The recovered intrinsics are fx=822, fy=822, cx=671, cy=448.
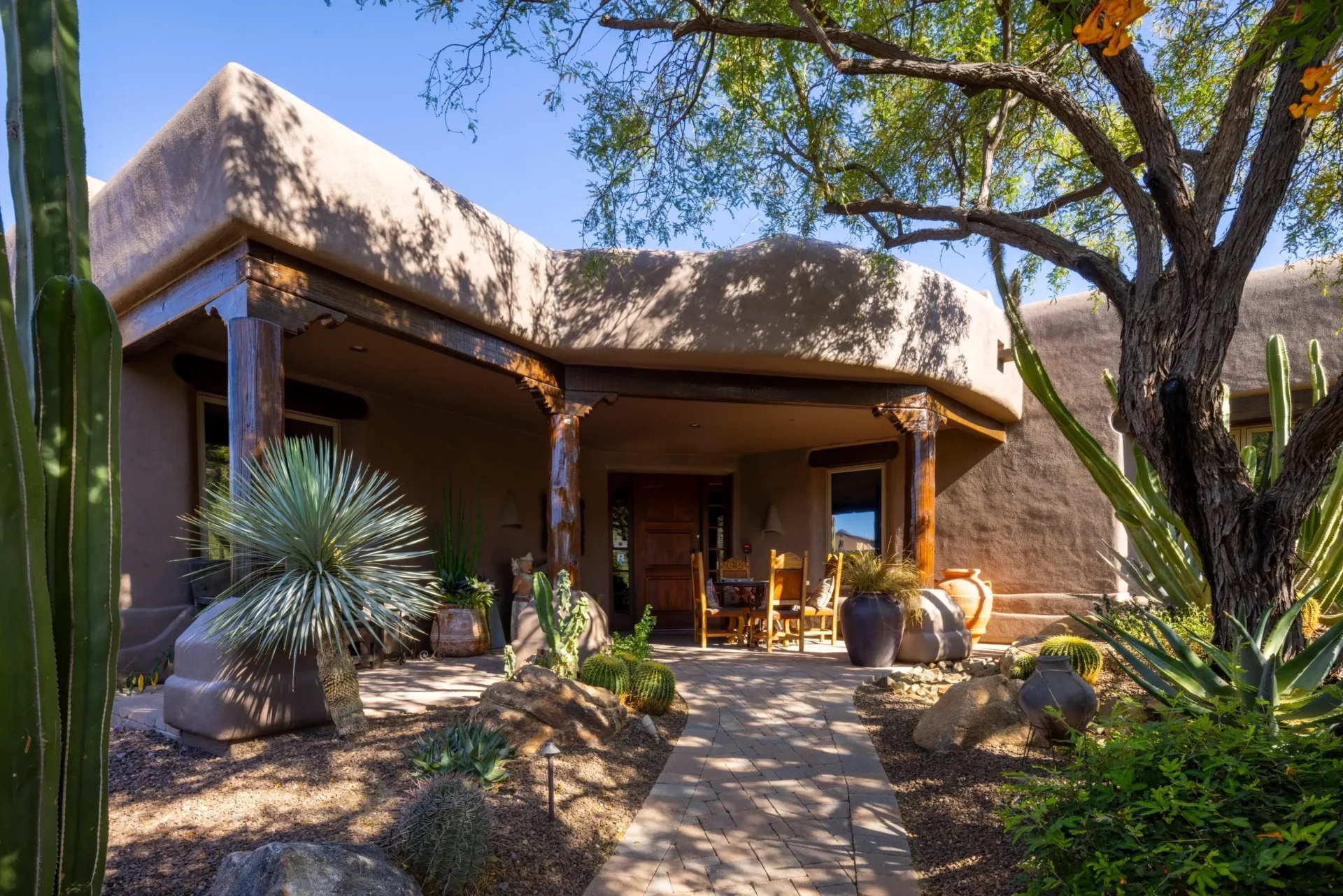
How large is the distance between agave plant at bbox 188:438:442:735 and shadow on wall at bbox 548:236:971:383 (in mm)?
2924

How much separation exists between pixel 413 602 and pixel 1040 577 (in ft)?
24.8

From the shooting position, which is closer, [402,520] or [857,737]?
[402,520]

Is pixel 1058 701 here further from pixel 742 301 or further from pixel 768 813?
pixel 742 301

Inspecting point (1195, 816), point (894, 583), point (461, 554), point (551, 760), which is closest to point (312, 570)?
point (551, 760)

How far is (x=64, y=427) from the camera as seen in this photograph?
1.69 metres

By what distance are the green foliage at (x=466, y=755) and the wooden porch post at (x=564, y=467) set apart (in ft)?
9.41

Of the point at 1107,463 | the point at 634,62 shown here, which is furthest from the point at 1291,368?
the point at 634,62

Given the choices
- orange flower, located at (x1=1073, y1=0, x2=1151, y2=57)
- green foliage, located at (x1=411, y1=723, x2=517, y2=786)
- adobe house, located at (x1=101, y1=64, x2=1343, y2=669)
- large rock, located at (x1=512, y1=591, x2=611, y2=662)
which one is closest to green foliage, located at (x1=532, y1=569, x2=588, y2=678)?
large rock, located at (x1=512, y1=591, x2=611, y2=662)

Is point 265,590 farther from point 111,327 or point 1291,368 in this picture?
point 1291,368

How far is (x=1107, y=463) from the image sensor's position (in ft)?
14.3

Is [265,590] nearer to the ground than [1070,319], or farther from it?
nearer to the ground

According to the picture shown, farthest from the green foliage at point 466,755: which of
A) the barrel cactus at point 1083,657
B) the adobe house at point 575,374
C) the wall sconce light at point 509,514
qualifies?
the wall sconce light at point 509,514

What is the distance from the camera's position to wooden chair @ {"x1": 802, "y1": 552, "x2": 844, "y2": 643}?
8.58 meters

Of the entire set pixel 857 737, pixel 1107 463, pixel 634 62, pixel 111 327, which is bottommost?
pixel 857 737
